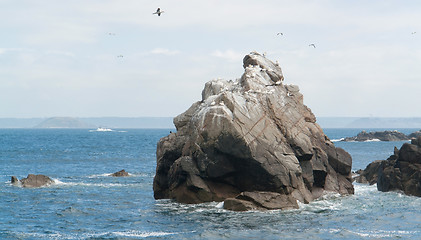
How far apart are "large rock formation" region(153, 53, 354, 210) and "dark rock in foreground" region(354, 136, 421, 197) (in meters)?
3.75

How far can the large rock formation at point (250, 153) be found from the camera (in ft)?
121

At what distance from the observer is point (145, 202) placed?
1625 inches

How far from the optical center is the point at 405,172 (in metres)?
44.6

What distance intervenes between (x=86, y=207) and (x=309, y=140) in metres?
16.7

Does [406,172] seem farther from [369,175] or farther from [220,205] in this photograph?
[220,205]

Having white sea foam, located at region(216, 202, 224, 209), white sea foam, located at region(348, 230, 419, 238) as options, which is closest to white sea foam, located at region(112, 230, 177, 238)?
white sea foam, located at region(216, 202, 224, 209)

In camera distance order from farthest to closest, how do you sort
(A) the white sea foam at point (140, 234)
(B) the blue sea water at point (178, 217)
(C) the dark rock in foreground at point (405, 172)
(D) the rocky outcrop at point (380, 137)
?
(D) the rocky outcrop at point (380, 137)
(C) the dark rock in foreground at point (405, 172)
(B) the blue sea water at point (178, 217)
(A) the white sea foam at point (140, 234)

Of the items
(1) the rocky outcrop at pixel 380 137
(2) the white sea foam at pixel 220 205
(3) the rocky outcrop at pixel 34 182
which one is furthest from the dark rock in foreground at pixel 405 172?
(1) the rocky outcrop at pixel 380 137

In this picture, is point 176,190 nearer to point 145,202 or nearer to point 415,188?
point 145,202

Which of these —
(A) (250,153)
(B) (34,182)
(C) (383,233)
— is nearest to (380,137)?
(B) (34,182)

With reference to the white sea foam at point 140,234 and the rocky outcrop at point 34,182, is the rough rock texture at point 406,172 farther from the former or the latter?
the rocky outcrop at point 34,182

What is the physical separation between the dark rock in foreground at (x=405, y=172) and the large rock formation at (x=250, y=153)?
148 inches

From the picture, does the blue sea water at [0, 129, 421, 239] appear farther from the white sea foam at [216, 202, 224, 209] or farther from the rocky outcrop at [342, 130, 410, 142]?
the rocky outcrop at [342, 130, 410, 142]

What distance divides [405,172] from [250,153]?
1542 centimetres
